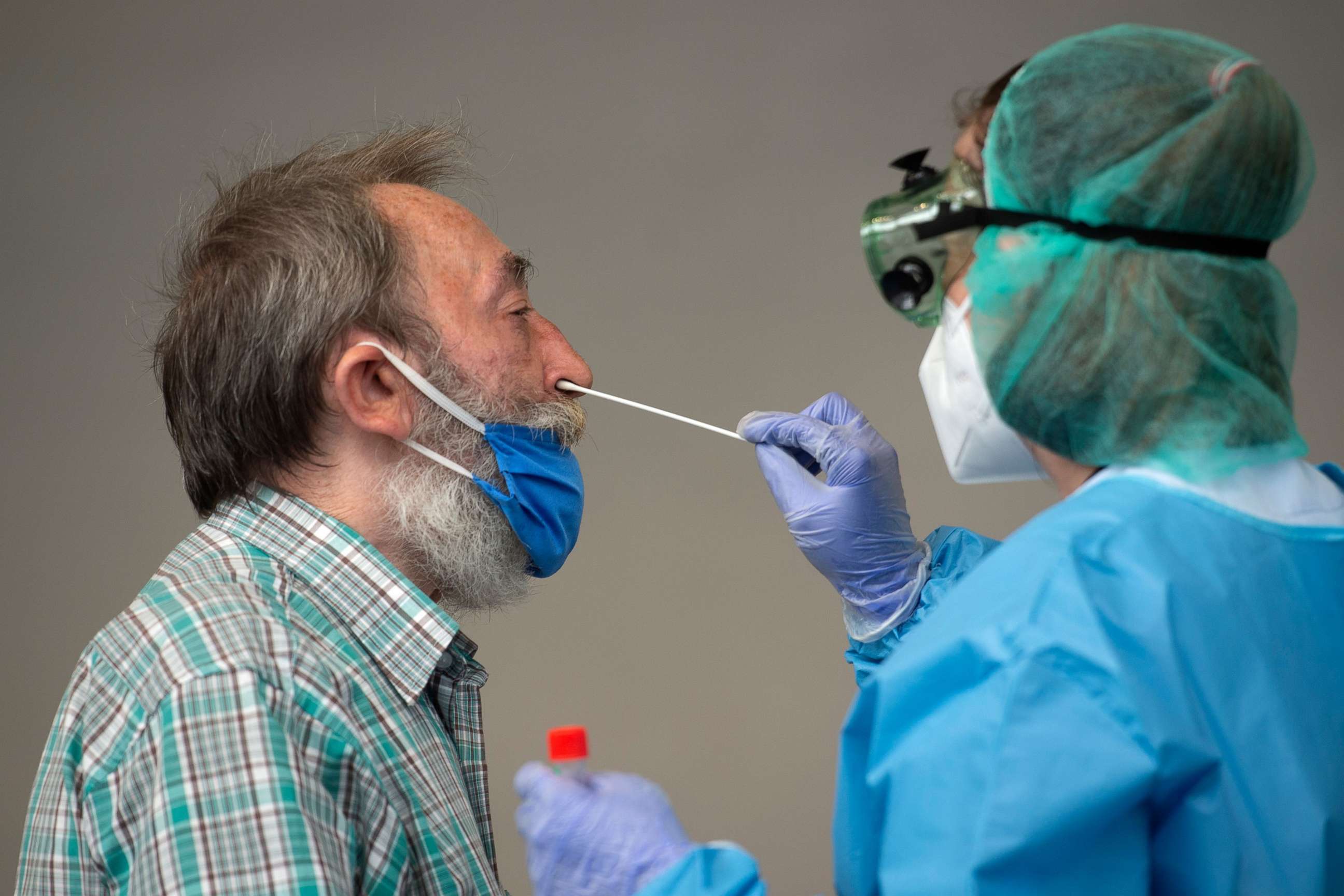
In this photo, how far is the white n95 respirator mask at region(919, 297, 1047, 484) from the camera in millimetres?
1077

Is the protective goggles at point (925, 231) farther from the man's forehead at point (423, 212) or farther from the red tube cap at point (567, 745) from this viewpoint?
the man's forehead at point (423, 212)

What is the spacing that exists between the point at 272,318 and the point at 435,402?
22cm

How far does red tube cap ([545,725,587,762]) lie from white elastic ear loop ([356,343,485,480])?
1.73ft

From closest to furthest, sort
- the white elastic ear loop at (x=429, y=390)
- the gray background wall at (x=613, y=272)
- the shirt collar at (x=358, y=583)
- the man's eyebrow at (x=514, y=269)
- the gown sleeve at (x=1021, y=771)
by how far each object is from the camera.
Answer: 1. the gown sleeve at (x=1021, y=771)
2. the shirt collar at (x=358, y=583)
3. the white elastic ear loop at (x=429, y=390)
4. the man's eyebrow at (x=514, y=269)
5. the gray background wall at (x=613, y=272)

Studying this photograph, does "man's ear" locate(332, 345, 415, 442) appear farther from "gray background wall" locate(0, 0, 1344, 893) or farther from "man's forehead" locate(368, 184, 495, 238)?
"gray background wall" locate(0, 0, 1344, 893)

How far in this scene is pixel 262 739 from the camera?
1.07 metres

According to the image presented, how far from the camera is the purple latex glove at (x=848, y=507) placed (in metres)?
1.67

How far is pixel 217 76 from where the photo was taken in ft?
10.2

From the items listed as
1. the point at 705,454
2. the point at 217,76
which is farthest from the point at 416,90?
the point at 705,454

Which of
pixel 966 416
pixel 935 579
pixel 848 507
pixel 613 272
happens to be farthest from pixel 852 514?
pixel 613 272

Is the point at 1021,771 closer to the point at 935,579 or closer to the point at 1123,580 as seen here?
the point at 1123,580

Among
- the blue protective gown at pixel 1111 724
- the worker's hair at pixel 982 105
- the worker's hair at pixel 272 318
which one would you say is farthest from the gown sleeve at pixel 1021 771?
the worker's hair at pixel 272 318

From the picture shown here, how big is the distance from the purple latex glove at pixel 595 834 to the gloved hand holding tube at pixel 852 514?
0.67 meters

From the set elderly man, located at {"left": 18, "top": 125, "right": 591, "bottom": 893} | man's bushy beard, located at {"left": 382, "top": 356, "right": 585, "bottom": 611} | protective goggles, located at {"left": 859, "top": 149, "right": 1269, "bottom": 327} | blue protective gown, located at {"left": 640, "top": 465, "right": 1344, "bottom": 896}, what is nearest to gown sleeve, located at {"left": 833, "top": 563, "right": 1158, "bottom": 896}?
blue protective gown, located at {"left": 640, "top": 465, "right": 1344, "bottom": 896}
